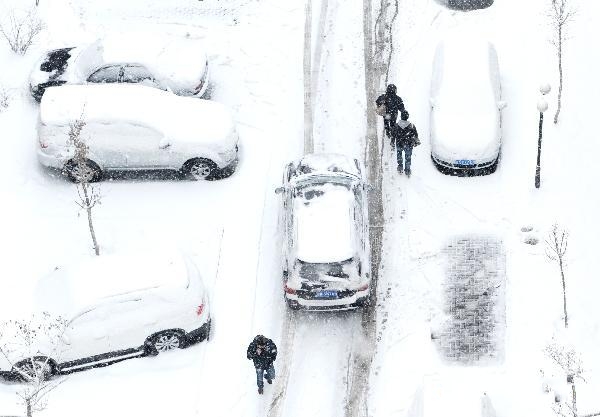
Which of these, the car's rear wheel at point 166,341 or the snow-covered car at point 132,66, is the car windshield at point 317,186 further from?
the snow-covered car at point 132,66

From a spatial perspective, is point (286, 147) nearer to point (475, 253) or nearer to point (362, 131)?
point (362, 131)

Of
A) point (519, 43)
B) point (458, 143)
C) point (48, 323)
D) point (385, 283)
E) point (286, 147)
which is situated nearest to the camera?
point (48, 323)

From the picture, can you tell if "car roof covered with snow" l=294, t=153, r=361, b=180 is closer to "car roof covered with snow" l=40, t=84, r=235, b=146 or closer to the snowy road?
the snowy road

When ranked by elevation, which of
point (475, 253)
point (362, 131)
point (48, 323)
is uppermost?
Answer: point (362, 131)

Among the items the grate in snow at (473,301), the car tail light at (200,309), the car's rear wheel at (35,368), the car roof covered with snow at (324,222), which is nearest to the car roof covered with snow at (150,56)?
the car roof covered with snow at (324,222)

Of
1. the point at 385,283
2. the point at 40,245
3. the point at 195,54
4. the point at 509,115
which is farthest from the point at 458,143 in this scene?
the point at 40,245
